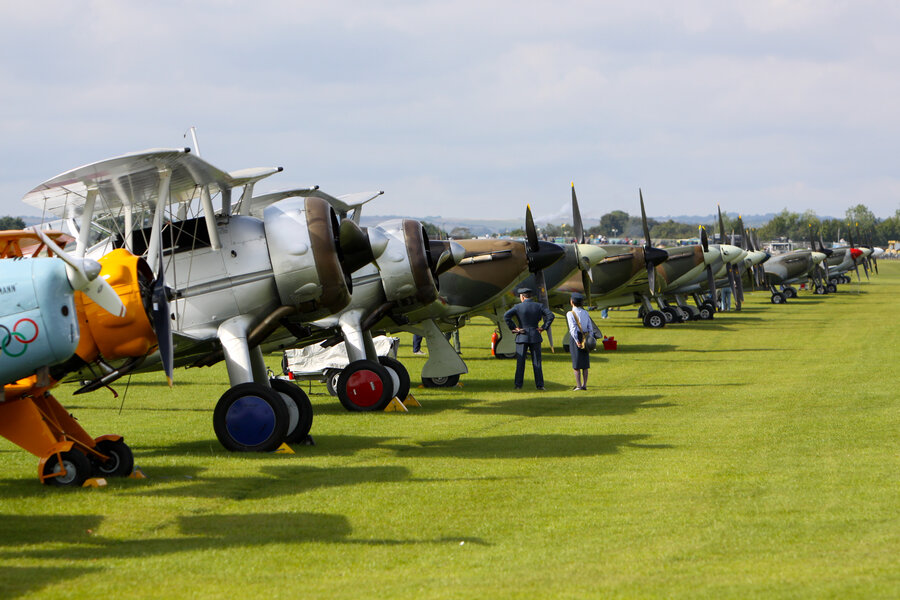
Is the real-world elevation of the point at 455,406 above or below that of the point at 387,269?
below

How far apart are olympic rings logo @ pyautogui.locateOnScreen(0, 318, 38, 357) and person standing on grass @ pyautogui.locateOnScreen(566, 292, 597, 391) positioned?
12.3 metres

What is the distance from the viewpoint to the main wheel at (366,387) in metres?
17.5

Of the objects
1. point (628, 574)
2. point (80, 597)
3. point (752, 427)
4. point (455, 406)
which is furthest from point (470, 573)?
point (455, 406)

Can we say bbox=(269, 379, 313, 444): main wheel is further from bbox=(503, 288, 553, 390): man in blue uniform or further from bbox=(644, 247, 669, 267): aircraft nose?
bbox=(644, 247, 669, 267): aircraft nose

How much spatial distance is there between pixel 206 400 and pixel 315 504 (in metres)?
10.3

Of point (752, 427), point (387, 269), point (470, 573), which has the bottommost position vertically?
point (752, 427)

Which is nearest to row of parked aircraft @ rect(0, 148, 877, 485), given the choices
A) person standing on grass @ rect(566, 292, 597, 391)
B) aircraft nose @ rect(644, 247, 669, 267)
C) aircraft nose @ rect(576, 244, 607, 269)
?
person standing on grass @ rect(566, 292, 597, 391)

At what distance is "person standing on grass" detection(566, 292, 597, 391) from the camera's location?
65.4 ft

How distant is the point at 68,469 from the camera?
10766mm

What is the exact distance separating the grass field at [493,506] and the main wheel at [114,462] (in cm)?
40

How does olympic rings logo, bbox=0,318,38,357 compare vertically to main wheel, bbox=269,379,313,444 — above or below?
above

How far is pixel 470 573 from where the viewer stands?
7246mm

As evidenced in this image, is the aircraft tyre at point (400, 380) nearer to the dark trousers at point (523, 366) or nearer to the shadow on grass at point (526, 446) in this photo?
the dark trousers at point (523, 366)

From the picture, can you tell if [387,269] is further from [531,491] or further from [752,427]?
[531,491]
